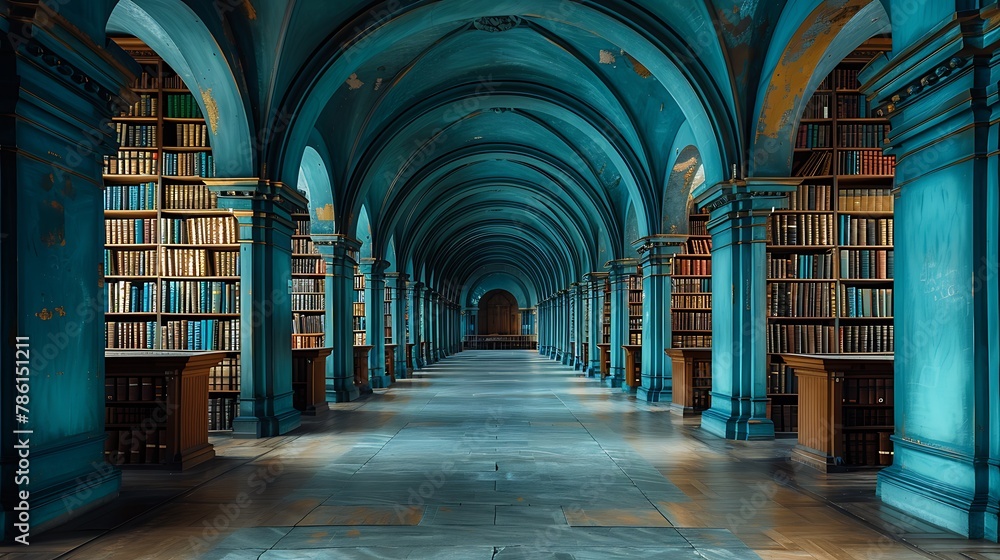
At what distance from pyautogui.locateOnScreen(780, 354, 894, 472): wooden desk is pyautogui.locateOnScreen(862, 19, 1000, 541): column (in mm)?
1345

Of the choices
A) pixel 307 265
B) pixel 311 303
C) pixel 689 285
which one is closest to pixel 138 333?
pixel 311 303

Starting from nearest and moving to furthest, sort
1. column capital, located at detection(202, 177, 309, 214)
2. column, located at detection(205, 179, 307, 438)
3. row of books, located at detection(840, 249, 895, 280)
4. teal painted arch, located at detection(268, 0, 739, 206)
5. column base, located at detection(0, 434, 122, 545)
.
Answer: column base, located at detection(0, 434, 122, 545) < column capital, located at detection(202, 177, 309, 214) < column, located at detection(205, 179, 307, 438) < teal painted arch, located at detection(268, 0, 739, 206) < row of books, located at detection(840, 249, 895, 280)

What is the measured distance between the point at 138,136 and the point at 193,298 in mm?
2270

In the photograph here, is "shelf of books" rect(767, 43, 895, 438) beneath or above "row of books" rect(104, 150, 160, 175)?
beneath

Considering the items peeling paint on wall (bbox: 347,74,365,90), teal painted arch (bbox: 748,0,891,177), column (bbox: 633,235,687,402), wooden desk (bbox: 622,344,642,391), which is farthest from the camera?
wooden desk (bbox: 622,344,642,391)

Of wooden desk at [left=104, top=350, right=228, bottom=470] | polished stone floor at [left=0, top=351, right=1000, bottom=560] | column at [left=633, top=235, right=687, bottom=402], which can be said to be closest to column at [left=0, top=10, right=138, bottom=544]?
polished stone floor at [left=0, top=351, right=1000, bottom=560]

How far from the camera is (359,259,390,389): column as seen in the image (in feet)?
54.2

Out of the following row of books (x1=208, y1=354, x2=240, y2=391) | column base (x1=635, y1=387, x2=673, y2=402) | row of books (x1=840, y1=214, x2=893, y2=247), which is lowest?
column base (x1=635, y1=387, x2=673, y2=402)

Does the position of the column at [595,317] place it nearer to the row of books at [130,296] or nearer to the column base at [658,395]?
the column base at [658,395]

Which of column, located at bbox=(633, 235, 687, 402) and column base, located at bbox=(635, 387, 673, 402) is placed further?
column base, located at bbox=(635, 387, 673, 402)

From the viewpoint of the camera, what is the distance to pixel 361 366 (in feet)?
50.0

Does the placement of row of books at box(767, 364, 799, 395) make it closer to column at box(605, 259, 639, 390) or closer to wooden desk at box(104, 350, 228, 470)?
column at box(605, 259, 639, 390)

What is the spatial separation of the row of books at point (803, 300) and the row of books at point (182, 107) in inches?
314

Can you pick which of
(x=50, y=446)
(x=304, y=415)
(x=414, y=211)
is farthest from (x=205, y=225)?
(x=414, y=211)
